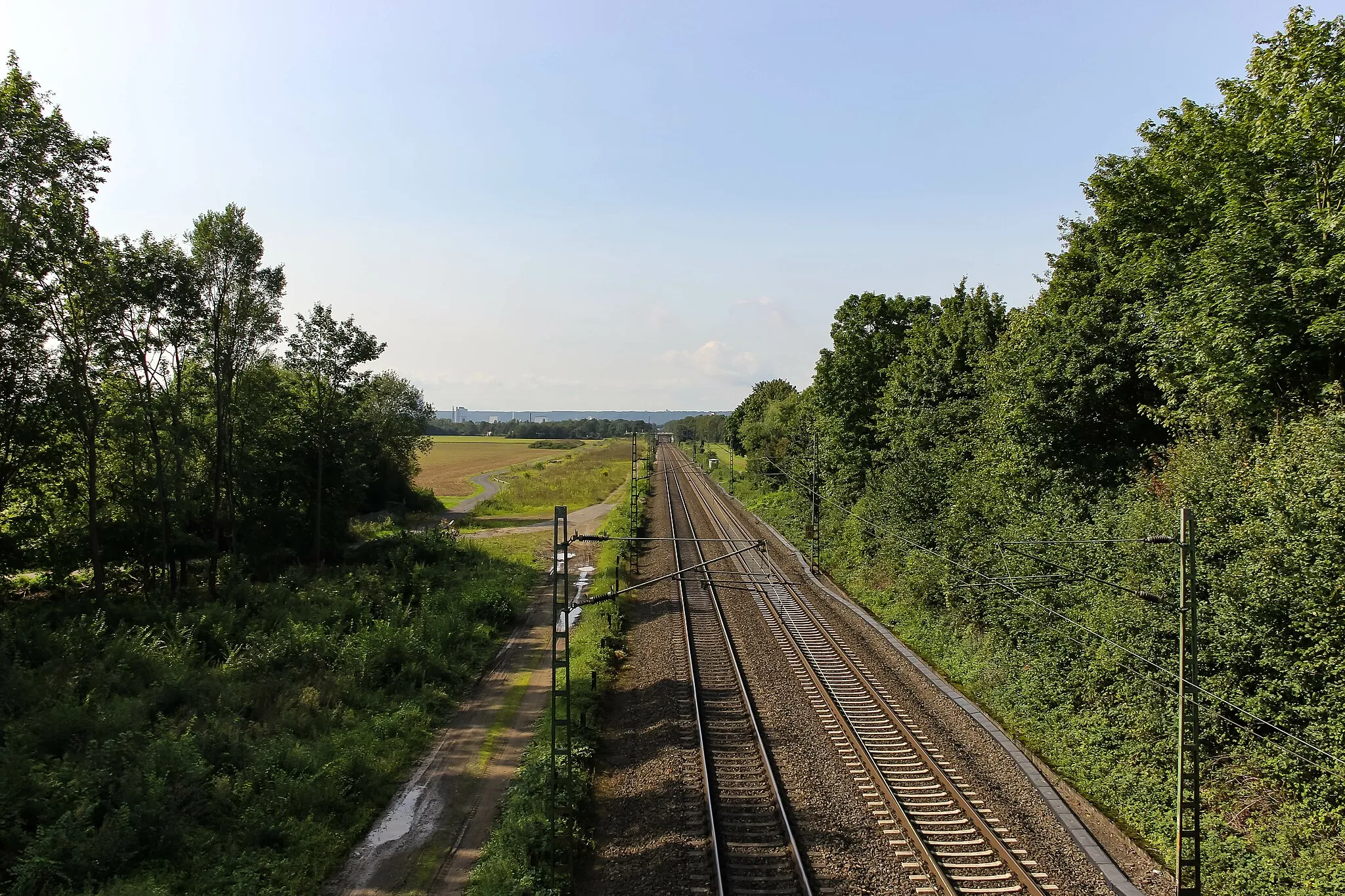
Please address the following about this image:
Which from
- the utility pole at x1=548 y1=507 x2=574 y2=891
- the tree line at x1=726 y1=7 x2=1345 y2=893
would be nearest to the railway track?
the tree line at x1=726 y1=7 x2=1345 y2=893

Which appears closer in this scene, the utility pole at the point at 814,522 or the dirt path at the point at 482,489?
the utility pole at the point at 814,522

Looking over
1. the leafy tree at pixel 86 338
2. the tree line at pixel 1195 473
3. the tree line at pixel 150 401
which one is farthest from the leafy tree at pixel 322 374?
the tree line at pixel 1195 473

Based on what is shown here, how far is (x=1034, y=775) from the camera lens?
14.1m

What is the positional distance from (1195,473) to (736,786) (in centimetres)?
1114

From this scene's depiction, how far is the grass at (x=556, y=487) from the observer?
58844 millimetres

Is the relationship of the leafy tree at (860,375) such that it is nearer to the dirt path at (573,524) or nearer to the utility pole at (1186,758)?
the dirt path at (573,524)

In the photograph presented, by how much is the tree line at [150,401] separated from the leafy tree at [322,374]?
0.27ft

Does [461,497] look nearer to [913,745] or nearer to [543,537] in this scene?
[543,537]

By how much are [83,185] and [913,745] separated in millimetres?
28368

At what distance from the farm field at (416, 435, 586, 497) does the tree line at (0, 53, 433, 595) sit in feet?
78.7

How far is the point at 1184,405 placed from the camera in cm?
1444

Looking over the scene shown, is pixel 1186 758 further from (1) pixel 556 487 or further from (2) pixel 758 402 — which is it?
(2) pixel 758 402

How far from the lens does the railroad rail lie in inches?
429

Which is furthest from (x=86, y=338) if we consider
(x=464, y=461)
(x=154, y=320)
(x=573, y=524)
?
(x=464, y=461)
